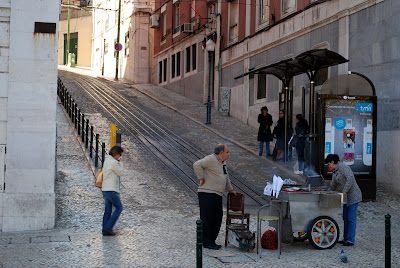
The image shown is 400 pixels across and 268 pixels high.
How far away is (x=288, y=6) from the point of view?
23.9 metres

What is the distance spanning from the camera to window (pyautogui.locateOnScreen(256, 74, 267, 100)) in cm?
2570

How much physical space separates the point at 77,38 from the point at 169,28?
2639cm

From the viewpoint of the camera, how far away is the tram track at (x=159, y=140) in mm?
15805

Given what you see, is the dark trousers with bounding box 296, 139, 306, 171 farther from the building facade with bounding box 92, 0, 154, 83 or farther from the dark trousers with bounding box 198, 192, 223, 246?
the building facade with bounding box 92, 0, 154, 83

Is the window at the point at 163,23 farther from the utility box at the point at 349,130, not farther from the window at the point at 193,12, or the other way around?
the utility box at the point at 349,130

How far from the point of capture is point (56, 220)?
11.8 metres

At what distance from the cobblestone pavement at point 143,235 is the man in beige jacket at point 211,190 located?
0.97 feet

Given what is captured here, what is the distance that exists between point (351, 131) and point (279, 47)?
1020 centimetres

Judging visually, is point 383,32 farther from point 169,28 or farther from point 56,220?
point 169,28

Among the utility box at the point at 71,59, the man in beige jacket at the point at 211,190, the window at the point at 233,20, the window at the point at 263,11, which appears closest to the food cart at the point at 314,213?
the man in beige jacket at the point at 211,190

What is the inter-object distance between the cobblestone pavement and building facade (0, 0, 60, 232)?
574 mm

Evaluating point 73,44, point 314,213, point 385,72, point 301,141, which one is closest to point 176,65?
point 301,141

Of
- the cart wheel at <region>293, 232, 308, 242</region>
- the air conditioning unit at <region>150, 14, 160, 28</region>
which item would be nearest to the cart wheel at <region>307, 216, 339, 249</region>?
the cart wheel at <region>293, 232, 308, 242</region>

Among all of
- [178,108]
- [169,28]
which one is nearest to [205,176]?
[178,108]
